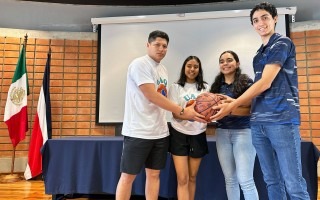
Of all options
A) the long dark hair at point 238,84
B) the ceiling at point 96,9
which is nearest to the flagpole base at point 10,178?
the ceiling at point 96,9

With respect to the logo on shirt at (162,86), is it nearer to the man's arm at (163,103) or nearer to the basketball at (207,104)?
the man's arm at (163,103)

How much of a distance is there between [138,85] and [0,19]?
12.1 ft

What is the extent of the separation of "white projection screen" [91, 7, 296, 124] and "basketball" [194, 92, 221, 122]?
198cm

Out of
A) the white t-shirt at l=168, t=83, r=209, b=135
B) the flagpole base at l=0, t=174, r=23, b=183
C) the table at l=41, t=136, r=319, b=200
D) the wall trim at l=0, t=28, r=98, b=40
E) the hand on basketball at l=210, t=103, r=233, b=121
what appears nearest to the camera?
the hand on basketball at l=210, t=103, r=233, b=121

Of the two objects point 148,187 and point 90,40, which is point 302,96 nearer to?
point 148,187

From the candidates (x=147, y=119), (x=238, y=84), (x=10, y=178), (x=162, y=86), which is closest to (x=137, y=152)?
(x=147, y=119)

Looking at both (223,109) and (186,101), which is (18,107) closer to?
(186,101)

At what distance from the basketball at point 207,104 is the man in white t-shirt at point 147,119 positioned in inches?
1.4

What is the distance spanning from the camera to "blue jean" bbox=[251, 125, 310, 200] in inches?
45.2

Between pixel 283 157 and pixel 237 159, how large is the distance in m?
0.47

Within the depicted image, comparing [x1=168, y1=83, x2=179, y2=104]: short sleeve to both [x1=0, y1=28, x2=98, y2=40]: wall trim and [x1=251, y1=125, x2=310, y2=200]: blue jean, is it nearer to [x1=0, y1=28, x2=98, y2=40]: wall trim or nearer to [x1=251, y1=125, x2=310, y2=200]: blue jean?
[x1=251, y1=125, x2=310, y2=200]: blue jean

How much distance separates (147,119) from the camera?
5.26 ft

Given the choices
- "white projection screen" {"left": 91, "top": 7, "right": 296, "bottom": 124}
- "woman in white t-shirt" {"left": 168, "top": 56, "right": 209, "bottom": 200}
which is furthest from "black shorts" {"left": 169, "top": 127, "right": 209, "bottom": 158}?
"white projection screen" {"left": 91, "top": 7, "right": 296, "bottom": 124}

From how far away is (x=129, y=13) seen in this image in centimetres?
393
